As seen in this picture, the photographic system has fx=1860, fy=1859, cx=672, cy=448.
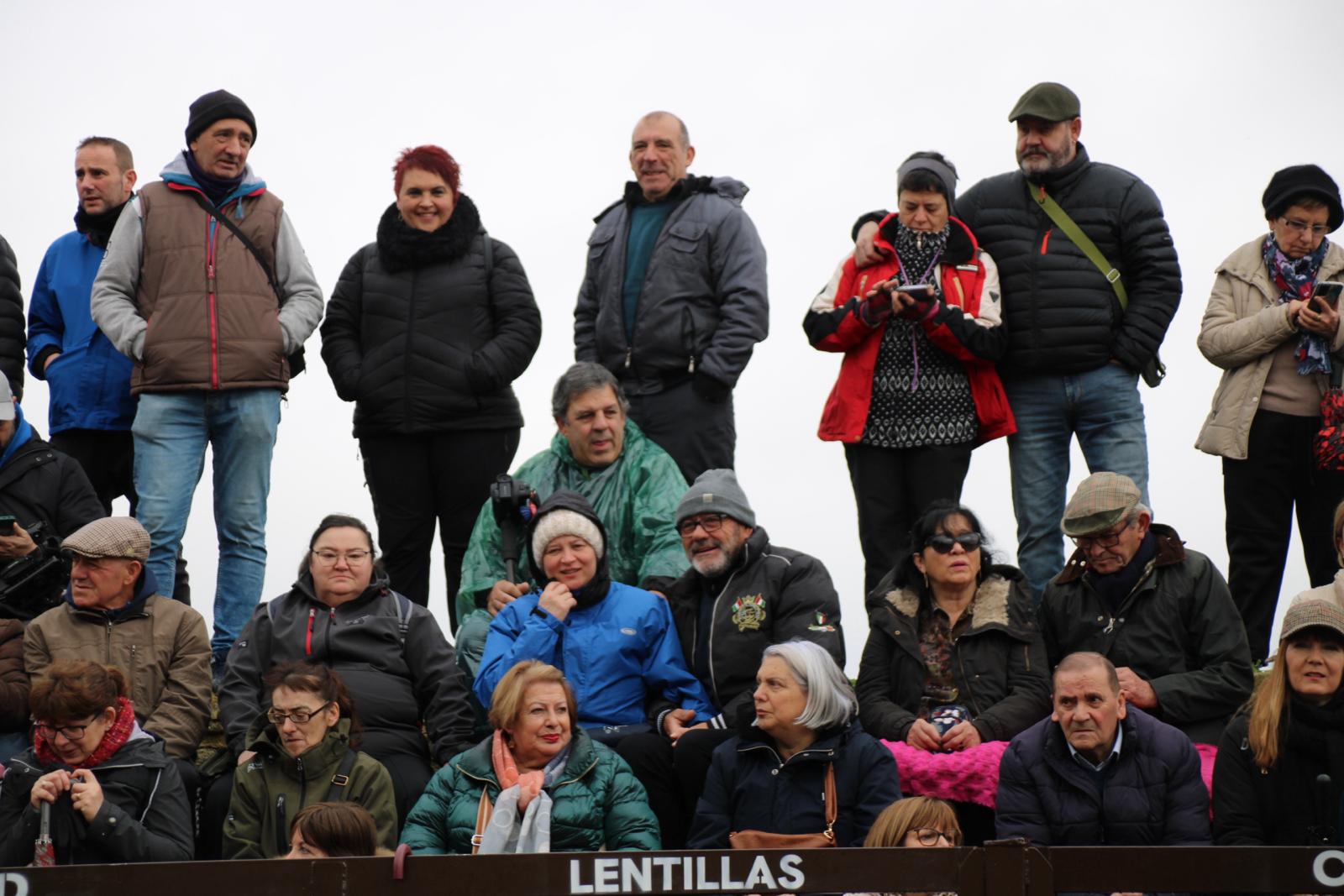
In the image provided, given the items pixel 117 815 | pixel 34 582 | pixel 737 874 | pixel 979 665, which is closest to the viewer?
pixel 737 874

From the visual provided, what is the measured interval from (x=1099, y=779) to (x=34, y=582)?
421 cm

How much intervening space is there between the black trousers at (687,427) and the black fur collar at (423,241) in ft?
3.63

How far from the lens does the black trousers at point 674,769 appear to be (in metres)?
6.64

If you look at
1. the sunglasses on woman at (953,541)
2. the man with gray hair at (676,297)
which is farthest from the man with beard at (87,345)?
the sunglasses on woman at (953,541)

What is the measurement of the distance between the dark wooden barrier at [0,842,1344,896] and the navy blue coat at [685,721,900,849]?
1598 mm

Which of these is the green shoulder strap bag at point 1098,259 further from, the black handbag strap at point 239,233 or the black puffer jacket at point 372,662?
the black handbag strap at point 239,233

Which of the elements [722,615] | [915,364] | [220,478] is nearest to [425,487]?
[220,478]

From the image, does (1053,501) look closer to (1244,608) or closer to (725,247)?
(1244,608)

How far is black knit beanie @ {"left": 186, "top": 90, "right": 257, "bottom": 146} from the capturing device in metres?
8.09

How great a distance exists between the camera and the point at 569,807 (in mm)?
6195

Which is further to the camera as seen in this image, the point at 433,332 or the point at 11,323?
the point at 11,323

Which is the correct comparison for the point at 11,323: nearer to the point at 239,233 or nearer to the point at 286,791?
the point at 239,233

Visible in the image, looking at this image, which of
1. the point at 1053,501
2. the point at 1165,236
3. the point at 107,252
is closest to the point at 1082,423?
the point at 1053,501

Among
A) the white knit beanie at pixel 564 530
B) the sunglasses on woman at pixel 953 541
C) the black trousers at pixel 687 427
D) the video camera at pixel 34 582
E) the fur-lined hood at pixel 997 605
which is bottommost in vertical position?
the fur-lined hood at pixel 997 605
